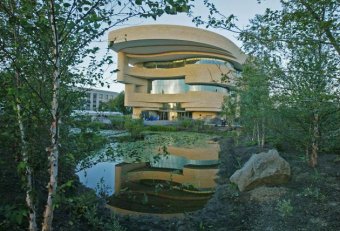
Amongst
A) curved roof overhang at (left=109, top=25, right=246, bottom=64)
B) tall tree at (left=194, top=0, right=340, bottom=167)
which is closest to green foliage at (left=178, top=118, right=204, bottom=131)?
curved roof overhang at (left=109, top=25, right=246, bottom=64)

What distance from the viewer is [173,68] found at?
203 ft

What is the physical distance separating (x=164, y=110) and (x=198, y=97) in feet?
32.1

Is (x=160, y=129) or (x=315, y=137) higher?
(x=315, y=137)

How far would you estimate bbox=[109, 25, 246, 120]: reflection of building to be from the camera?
53625 mm

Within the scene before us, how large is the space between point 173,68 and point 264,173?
55107 millimetres

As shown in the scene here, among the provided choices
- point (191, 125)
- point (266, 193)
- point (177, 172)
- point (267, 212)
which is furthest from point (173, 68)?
point (267, 212)

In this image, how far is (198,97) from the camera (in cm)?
5706

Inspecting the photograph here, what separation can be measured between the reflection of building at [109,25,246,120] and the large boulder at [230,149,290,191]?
140 feet

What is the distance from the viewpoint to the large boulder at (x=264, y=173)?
807cm

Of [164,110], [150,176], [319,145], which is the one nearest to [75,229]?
[150,176]

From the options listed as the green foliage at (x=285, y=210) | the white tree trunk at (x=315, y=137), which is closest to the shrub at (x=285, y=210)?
the green foliage at (x=285, y=210)

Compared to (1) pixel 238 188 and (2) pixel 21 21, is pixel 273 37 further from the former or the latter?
(1) pixel 238 188

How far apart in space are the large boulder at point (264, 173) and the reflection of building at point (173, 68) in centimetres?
4270

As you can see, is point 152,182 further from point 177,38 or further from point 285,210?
point 177,38
